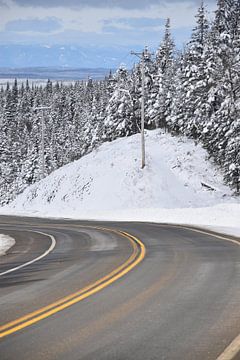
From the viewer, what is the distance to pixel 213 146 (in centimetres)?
4716

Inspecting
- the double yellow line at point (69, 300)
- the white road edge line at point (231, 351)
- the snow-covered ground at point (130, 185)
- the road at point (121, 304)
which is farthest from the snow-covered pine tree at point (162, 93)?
the white road edge line at point (231, 351)

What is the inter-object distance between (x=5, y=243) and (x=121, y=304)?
13.2 meters

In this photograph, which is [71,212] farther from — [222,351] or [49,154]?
[49,154]

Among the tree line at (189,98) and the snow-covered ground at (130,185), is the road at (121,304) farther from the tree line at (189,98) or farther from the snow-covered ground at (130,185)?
the tree line at (189,98)

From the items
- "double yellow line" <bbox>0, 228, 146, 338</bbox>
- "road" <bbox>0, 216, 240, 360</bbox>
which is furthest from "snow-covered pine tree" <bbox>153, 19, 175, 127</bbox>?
"double yellow line" <bbox>0, 228, 146, 338</bbox>

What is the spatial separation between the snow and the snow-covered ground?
13064mm

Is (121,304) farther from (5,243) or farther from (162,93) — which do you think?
(162,93)

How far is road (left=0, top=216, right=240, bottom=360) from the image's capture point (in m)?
6.05

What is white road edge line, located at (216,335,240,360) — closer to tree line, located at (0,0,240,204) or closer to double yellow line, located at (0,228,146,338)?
double yellow line, located at (0,228,146,338)

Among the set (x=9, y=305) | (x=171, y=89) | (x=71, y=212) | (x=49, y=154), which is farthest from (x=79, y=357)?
(x=49, y=154)

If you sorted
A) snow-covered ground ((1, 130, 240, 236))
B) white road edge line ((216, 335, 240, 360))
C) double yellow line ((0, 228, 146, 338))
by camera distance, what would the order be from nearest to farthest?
1. white road edge line ((216, 335, 240, 360))
2. double yellow line ((0, 228, 146, 338))
3. snow-covered ground ((1, 130, 240, 236))

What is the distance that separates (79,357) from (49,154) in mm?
95641

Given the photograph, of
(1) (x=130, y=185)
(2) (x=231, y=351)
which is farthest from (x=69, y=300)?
(1) (x=130, y=185)

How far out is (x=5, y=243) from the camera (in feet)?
67.6
